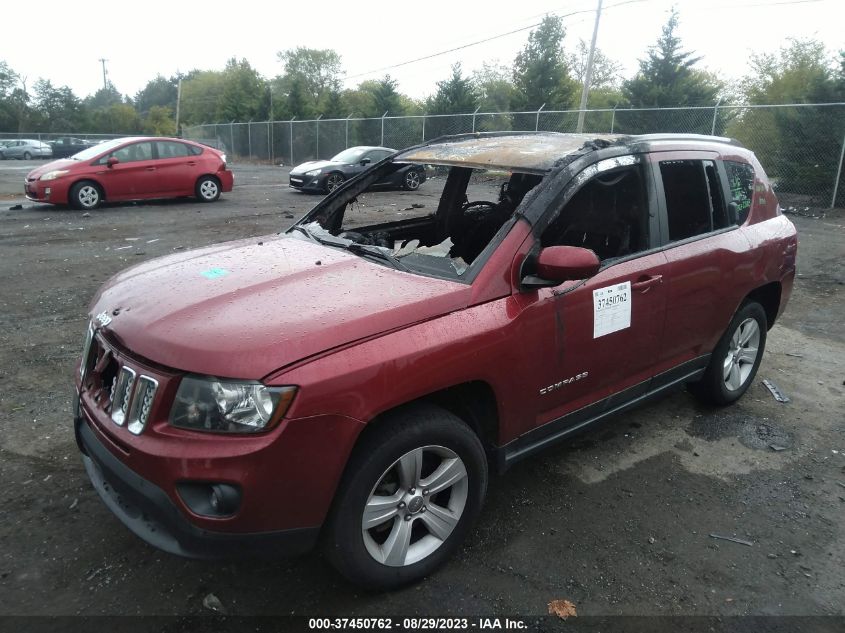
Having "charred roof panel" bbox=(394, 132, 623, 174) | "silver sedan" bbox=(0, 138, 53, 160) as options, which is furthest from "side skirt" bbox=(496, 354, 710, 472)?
"silver sedan" bbox=(0, 138, 53, 160)

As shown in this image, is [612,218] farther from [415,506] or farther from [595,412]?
[415,506]

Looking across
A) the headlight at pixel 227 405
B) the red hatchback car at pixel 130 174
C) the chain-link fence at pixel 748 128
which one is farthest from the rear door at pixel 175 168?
the headlight at pixel 227 405

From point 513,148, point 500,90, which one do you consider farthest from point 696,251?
point 500,90

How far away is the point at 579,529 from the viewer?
9.65ft

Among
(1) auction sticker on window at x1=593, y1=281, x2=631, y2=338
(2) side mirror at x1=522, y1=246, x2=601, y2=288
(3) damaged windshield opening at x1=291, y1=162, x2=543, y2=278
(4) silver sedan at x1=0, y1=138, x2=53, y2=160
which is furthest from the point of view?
(4) silver sedan at x1=0, y1=138, x2=53, y2=160

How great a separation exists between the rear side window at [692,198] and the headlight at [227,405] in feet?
8.08

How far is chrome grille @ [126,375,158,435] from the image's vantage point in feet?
7.08

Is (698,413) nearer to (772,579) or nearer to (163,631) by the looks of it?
(772,579)

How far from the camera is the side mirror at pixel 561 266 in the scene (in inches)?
102

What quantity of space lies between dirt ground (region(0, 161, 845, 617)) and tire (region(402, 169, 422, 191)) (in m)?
0.08

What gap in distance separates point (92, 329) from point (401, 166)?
6.80 feet

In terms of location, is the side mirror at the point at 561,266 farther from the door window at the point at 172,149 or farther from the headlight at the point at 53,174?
the door window at the point at 172,149

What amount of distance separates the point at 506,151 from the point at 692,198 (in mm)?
1217

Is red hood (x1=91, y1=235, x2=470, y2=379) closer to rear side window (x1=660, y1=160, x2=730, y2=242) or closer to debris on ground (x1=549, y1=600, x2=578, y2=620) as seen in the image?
debris on ground (x1=549, y1=600, x2=578, y2=620)
